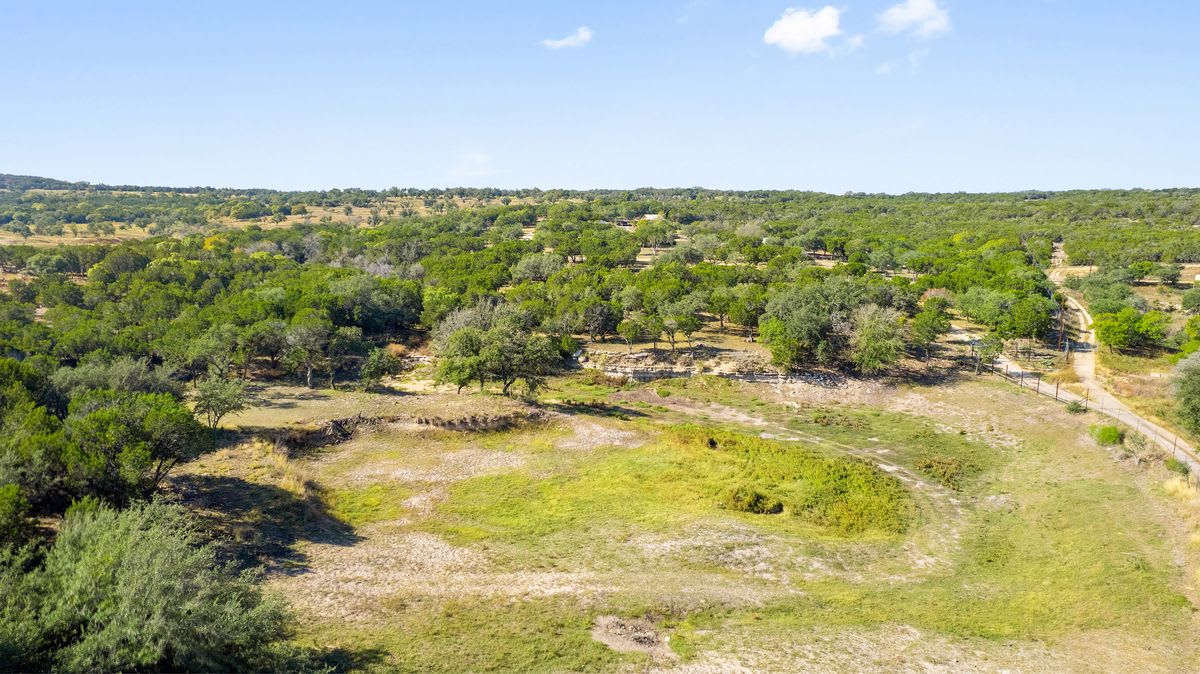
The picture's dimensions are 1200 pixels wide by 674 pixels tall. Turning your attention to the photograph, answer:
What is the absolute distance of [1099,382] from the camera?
61.8m

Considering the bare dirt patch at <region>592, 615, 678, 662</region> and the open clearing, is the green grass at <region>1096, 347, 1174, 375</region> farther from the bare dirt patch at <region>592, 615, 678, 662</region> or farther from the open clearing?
the bare dirt patch at <region>592, 615, 678, 662</region>

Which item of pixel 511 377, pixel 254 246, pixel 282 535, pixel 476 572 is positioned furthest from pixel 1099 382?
pixel 254 246

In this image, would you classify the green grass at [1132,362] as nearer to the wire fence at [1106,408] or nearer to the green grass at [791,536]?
the wire fence at [1106,408]

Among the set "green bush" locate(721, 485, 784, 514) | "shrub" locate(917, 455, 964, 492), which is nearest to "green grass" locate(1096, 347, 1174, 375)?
"shrub" locate(917, 455, 964, 492)

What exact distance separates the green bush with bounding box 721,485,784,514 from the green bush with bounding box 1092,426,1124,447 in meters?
26.6

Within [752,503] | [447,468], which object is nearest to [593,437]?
[447,468]

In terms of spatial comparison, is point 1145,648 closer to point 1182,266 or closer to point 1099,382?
point 1099,382

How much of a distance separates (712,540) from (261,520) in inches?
971

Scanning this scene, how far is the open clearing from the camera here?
24594 millimetres

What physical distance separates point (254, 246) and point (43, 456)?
112178mm

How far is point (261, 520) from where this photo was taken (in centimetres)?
3403

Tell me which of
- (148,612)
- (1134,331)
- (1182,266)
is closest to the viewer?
(148,612)

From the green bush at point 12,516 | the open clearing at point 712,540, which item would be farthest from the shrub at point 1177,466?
the green bush at point 12,516

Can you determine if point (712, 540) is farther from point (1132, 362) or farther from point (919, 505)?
point (1132, 362)
